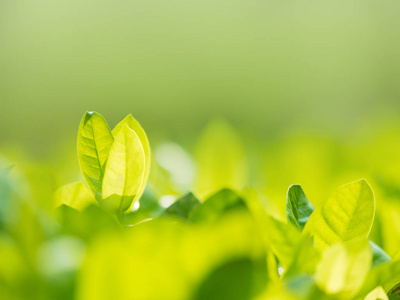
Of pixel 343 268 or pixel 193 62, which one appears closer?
pixel 343 268

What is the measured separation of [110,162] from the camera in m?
0.25

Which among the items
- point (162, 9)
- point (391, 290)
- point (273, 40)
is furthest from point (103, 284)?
point (162, 9)

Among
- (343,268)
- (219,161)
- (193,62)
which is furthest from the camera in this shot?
(193,62)

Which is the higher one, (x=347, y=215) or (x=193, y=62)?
(x=193, y=62)

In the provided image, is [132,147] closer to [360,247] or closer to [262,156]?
[360,247]

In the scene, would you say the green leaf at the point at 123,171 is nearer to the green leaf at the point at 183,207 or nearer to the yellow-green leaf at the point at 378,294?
the green leaf at the point at 183,207

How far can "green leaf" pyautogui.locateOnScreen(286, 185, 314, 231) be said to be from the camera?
25 centimetres

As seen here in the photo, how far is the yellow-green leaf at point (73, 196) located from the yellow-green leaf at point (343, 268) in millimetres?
145

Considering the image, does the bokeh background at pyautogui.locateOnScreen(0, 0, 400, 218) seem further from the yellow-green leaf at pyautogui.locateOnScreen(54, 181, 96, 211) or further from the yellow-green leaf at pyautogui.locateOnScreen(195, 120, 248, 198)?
the yellow-green leaf at pyautogui.locateOnScreen(54, 181, 96, 211)

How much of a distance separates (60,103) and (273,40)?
1.93 m

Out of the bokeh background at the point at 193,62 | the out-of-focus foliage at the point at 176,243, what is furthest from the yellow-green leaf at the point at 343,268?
the bokeh background at the point at 193,62

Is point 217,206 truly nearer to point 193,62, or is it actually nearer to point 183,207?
point 183,207

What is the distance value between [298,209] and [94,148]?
0.12 meters

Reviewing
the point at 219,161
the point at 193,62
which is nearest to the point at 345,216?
the point at 219,161
